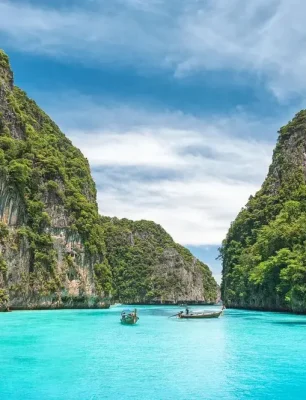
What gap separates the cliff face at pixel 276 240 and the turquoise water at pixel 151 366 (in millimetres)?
14647

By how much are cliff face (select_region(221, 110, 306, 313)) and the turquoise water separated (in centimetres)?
1465

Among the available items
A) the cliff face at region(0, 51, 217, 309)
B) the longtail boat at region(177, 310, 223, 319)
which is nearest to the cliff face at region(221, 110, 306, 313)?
the longtail boat at region(177, 310, 223, 319)

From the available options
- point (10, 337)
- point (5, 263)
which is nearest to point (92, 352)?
point (10, 337)

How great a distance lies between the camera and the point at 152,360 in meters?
16.0

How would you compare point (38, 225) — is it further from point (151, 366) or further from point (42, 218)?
point (151, 366)

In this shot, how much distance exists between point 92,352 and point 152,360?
115 inches

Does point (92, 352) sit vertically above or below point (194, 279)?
below

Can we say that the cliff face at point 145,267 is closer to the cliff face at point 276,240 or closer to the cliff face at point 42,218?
the cliff face at point 276,240

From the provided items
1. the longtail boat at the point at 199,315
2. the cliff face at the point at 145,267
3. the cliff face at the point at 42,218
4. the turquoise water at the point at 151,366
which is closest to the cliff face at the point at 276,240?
the longtail boat at the point at 199,315

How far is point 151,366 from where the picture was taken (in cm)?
1494

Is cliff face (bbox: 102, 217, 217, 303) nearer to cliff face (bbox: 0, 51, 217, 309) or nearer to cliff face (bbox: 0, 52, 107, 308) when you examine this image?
cliff face (bbox: 0, 51, 217, 309)

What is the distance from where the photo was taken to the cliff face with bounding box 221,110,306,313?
38.4 metres

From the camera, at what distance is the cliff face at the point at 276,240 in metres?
38.4

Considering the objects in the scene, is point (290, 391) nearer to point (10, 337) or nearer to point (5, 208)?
point (10, 337)
